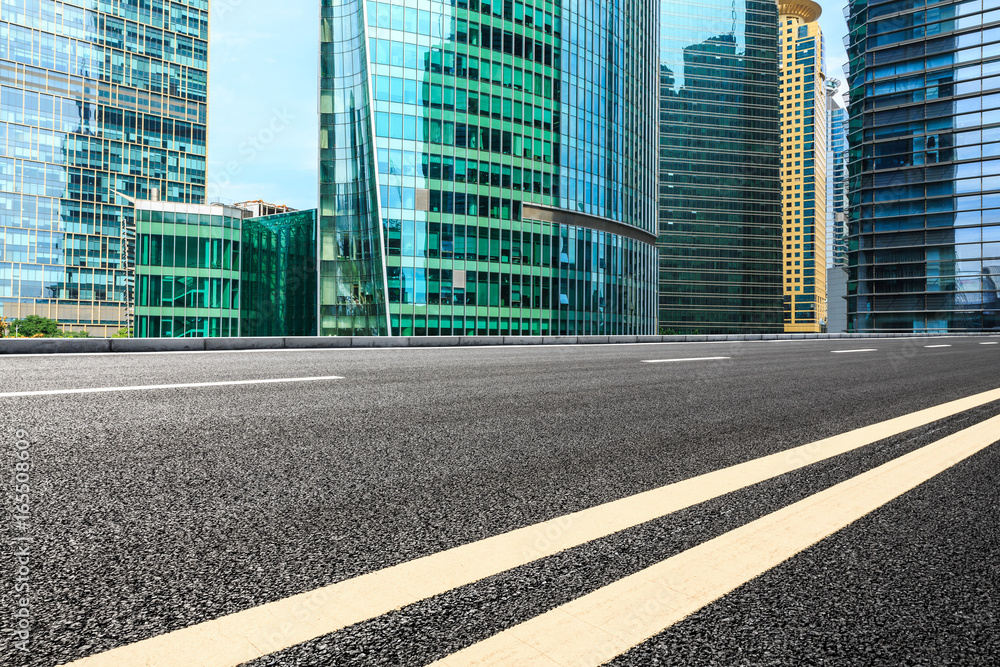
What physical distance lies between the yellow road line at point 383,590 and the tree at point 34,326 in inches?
4699

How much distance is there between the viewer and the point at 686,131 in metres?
143

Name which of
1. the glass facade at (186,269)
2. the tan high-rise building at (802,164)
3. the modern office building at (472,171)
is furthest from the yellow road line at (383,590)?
the tan high-rise building at (802,164)

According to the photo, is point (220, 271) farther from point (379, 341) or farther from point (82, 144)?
point (82, 144)

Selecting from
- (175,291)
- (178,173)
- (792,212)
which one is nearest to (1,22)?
(178,173)

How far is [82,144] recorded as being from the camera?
108m

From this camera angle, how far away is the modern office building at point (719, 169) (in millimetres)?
142125

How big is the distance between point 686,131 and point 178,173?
109488mm

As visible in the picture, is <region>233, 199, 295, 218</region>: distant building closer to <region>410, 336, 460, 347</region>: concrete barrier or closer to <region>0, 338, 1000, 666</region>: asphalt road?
<region>410, 336, 460, 347</region>: concrete barrier

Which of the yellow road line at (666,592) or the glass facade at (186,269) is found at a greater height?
the glass facade at (186,269)

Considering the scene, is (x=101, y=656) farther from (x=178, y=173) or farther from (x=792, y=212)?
(x=792, y=212)

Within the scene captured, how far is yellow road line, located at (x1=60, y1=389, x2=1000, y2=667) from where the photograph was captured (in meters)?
1.29

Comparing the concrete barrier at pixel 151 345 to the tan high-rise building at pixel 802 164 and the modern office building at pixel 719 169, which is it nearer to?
the modern office building at pixel 719 169

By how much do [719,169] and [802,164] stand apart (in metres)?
50.4

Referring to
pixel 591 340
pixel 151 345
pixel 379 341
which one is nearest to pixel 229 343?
pixel 151 345
